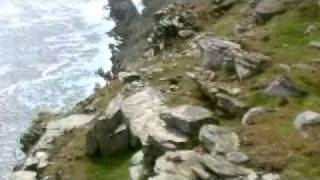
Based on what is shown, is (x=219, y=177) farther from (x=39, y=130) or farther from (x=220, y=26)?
(x=220, y=26)

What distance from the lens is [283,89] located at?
51.5 ft

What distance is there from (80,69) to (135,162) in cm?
2963

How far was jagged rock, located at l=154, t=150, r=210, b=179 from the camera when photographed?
12523mm

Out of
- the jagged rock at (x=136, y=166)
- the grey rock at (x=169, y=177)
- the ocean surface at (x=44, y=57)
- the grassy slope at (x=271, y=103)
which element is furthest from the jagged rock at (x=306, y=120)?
the ocean surface at (x=44, y=57)

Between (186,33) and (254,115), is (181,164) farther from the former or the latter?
(186,33)

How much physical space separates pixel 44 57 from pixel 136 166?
110 feet

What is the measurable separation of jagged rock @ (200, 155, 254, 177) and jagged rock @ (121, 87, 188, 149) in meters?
1.69

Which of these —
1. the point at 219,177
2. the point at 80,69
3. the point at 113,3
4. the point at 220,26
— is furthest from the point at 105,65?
the point at 219,177

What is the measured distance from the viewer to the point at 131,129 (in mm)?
17078

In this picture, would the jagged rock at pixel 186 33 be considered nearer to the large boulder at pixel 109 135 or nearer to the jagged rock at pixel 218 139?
the large boulder at pixel 109 135

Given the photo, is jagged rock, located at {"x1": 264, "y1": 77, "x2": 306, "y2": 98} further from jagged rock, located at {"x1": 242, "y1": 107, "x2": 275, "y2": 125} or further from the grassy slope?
jagged rock, located at {"x1": 242, "y1": 107, "x2": 275, "y2": 125}

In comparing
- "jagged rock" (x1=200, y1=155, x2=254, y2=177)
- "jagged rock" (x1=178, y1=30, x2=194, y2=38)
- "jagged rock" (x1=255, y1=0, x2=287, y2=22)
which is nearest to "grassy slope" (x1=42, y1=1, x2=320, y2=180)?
"jagged rock" (x1=200, y1=155, x2=254, y2=177)

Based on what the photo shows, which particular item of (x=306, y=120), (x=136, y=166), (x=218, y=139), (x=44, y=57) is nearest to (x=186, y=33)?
(x=136, y=166)

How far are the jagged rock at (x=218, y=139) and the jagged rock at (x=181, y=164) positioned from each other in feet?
1.37
